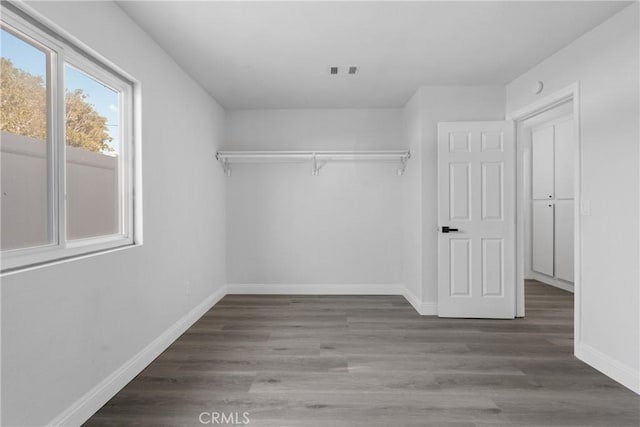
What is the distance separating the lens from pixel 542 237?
227 inches

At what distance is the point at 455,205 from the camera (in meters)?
3.94

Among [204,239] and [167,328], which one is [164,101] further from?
[167,328]

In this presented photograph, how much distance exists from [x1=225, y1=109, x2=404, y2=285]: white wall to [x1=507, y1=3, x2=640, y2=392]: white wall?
236 centimetres

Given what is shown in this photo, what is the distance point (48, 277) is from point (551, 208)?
6.14 meters

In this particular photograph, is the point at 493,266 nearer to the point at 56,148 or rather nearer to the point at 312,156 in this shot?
the point at 312,156

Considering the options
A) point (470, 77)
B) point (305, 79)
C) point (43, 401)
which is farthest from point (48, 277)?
point (470, 77)

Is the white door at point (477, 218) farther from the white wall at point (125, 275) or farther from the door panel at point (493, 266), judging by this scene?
the white wall at point (125, 275)

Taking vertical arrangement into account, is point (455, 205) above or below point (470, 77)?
below

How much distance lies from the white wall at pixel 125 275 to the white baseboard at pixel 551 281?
483 cm

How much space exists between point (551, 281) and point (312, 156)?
4.08 m

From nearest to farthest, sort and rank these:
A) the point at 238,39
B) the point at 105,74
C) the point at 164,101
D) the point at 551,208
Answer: the point at 105,74 → the point at 238,39 → the point at 164,101 → the point at 551,208

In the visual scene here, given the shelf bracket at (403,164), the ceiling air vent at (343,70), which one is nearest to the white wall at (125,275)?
the ceiling air vent at (343,70)

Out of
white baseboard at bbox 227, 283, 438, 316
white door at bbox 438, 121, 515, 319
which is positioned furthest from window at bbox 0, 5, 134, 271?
white door at bbox 438, 121, 515, 319

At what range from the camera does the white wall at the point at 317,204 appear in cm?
495
